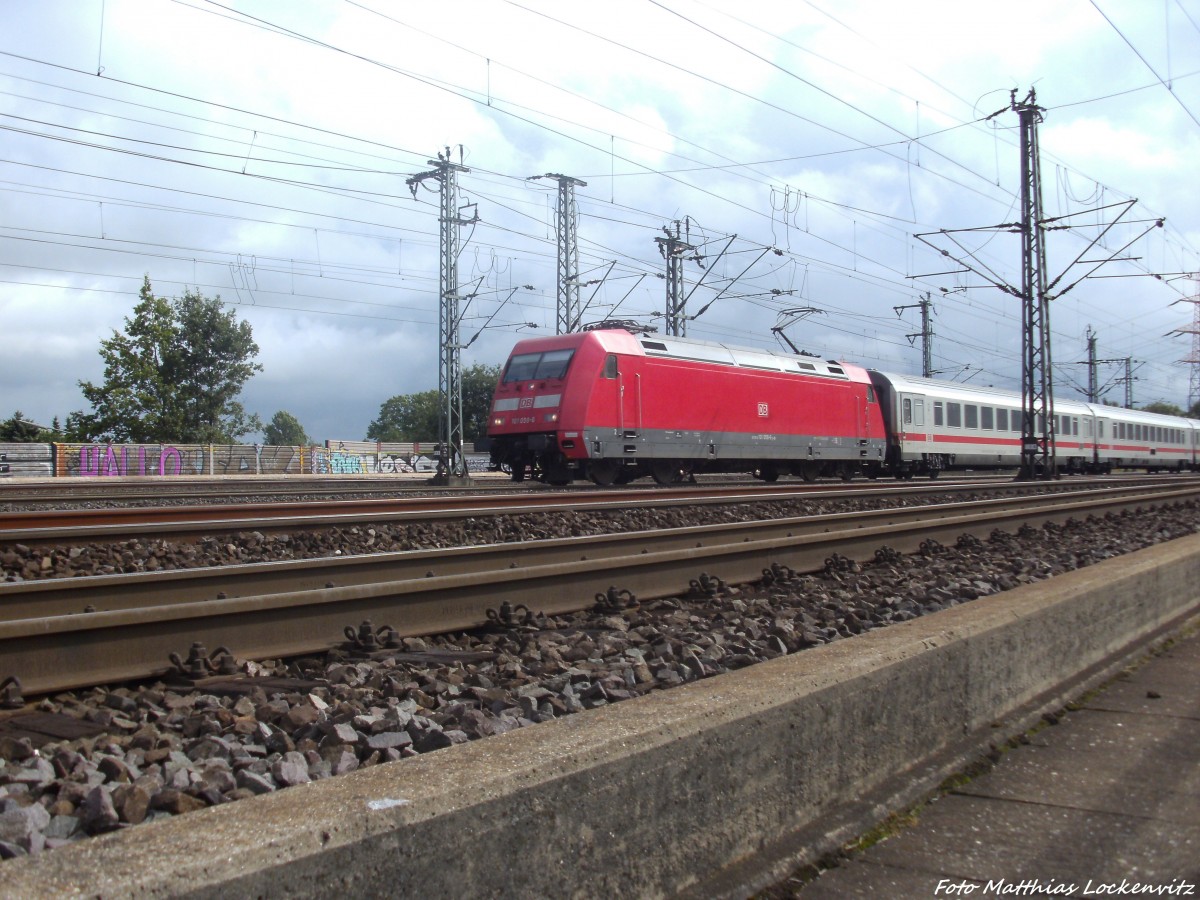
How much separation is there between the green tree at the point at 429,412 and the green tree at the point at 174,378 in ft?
73.0

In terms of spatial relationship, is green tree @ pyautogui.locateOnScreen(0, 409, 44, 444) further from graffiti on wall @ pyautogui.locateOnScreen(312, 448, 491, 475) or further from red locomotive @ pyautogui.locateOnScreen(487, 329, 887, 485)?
red locomotive @ pyautogui.locateOnScreen(487, 329, 887, 485)

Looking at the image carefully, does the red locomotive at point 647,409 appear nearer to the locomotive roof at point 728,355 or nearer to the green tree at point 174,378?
the locomotive roof at point 728,355

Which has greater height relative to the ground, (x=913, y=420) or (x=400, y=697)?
(x=913, y=420)

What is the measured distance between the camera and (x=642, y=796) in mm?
2408

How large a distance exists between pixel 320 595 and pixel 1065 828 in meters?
3.50

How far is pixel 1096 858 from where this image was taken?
2844 millimetres

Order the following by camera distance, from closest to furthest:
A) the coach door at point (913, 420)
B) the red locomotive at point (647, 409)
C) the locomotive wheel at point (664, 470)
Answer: the red locomotive at point (647, 409) → the locomotive wheel at point (664, 470) → the coach door at point (913, 420)

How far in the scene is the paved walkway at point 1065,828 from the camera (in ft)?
8.80

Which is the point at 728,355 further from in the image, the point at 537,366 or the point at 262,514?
the point at 262,514

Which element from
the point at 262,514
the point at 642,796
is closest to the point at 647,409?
the point at 262,514

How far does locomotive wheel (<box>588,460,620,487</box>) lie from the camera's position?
19.9 metres

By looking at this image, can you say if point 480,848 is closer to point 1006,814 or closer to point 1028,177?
point 1006,814

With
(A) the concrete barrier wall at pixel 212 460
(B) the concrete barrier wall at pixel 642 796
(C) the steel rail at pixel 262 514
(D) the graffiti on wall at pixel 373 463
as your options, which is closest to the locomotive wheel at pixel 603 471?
(C) the steel rail at pixel 262 514

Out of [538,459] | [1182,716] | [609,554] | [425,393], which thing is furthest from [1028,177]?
[425,393]
